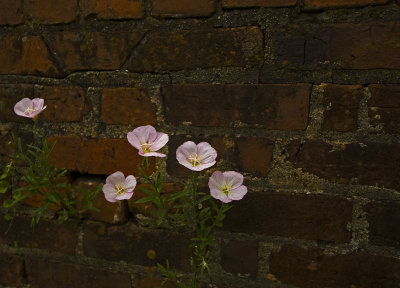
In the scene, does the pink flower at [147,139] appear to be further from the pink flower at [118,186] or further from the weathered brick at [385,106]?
the weathered brick at [385,106]

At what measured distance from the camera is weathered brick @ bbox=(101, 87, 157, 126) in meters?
0.88

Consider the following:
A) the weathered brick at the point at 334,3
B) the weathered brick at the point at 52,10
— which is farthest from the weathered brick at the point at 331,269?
the weathered brick at the point at 52,10

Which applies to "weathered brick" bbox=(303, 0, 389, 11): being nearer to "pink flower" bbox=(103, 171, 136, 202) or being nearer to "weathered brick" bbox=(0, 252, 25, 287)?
"pink flower" bbox=(103, 171, 136, 202)

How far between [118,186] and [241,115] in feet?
1.08

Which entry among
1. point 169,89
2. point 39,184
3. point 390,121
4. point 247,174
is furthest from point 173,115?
point 390,121

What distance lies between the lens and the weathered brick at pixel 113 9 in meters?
0.85

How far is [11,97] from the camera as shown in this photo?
98 cm

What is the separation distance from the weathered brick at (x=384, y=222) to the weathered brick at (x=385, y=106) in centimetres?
16

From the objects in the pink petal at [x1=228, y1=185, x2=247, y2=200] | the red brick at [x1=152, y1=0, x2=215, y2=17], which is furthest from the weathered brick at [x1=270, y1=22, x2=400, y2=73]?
the pink petal at [x1=228, y1=185, x2=247, y2=200]

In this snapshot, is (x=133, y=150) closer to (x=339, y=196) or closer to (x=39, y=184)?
(x=39, y=184)

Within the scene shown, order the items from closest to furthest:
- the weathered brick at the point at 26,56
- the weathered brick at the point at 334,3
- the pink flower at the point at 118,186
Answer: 1. the weathered brick at the point at 334,3
2. the pink flower at the point at 118,186
3. the weathered brick at the point at 26,56

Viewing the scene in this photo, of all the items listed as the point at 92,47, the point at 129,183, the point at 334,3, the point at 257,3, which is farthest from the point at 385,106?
the point at 92,47

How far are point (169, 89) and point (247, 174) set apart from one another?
0.27 meters

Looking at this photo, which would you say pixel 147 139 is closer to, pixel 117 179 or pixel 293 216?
pixel 117 179
